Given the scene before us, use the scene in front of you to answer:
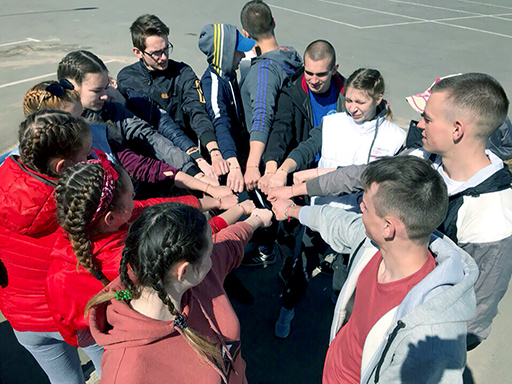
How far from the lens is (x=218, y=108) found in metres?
3.48

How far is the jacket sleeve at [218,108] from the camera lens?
3.35m

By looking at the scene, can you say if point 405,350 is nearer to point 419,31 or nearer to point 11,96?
point 11,96

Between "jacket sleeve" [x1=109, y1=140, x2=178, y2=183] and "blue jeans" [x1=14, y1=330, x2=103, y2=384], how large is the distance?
1.17 metres

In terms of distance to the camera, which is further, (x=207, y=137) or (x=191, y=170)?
(x=207, y=137)

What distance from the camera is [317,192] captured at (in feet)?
9.07

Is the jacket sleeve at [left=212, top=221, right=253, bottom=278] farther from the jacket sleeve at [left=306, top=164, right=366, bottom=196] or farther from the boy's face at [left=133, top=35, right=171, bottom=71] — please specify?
the boy's face at [left=133, top=35, right=171, bottom=71]

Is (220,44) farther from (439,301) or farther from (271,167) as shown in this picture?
(439,301)

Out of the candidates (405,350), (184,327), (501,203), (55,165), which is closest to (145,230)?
(184,327)

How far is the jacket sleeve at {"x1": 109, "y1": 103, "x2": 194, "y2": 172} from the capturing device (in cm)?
308

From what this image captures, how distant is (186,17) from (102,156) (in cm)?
1473

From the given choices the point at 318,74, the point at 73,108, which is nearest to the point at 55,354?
the point at 73,108

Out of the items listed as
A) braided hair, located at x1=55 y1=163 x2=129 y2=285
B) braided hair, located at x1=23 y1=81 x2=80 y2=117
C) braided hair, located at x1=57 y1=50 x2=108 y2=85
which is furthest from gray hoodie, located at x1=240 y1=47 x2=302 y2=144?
braided hair, located at x1=55 y1=163 x2=129 y2=285

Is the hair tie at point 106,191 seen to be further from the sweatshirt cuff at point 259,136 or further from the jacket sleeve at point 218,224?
the sweatshirt cuff at point 259,136

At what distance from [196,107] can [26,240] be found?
1868 mm
